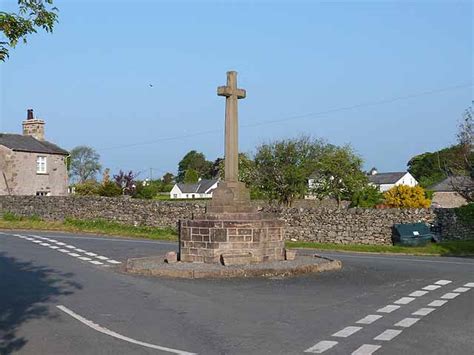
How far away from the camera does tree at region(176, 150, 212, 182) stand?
144 m

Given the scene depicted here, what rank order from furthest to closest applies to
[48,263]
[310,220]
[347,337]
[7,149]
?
[7,149]
[310,220]
[48,263]
[347,337]

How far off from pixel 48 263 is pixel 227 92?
6.54 meters

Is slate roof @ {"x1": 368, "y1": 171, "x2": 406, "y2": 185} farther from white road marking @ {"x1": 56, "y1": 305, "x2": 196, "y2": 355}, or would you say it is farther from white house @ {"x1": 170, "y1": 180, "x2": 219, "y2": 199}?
white road marking @ {"x1": 56, "y1": 305, "x2": 196, "y2": 355}

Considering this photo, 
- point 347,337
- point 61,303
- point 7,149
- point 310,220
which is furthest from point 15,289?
point 7,149

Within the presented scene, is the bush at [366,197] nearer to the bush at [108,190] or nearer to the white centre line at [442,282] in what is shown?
the bush at [108,190]

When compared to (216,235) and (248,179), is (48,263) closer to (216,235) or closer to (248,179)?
(216,235)

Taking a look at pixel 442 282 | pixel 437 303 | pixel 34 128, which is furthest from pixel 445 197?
pixel 437 303

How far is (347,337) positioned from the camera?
27.2 feet

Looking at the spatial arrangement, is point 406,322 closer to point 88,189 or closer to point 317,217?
point 317,217

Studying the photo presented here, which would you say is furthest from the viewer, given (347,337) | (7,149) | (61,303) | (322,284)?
(7,149)

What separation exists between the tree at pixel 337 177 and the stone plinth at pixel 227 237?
4660 cm

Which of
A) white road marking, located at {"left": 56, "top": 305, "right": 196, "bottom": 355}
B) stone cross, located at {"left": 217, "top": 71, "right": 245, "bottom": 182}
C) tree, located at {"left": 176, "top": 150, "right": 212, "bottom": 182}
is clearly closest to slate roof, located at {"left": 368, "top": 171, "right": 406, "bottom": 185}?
tree, located at {"left": 176, "top": 150, "right": 212, "bottom": 182}

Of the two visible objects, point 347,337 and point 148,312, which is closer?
Answer: point 347,337

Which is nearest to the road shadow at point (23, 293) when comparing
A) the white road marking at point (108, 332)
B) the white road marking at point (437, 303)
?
the white road marking at point (108, 332)
